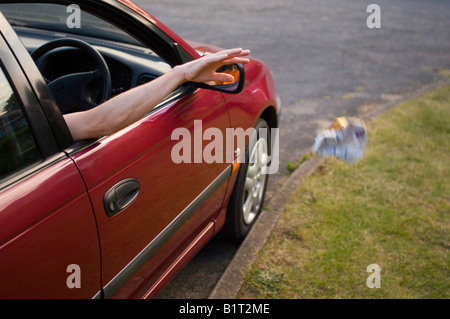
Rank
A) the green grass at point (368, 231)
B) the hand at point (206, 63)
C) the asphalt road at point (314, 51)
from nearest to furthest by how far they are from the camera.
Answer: the hand at point (206, 63), the green grass at point (368, 231), the asphalt road at point (314, 51)

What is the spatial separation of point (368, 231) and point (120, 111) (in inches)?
84.3

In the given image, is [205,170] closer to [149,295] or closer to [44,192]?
[149,295]

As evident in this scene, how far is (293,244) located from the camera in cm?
298

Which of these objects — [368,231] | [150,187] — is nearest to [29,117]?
[150,187]

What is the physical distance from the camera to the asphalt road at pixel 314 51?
175 inches

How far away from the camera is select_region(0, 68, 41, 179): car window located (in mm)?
1400

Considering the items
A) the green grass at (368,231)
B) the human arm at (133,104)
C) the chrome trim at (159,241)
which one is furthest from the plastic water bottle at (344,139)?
the human arm at (133,104)

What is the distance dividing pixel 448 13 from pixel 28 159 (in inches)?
480

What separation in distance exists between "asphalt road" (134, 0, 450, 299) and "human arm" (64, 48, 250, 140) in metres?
1.33

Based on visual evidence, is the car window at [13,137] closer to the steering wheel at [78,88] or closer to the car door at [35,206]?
the car door at [35,206]

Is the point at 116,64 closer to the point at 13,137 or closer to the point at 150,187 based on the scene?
the point at 150,187

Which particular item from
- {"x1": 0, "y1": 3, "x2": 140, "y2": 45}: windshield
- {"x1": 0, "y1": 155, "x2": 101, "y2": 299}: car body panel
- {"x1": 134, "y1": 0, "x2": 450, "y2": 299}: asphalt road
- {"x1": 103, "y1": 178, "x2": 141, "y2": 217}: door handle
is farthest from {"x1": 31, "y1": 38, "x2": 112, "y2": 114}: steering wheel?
{"x1": 134, "y1": 0, "x2": 450, "y2": 299}: asphalt road

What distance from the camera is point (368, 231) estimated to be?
312 centimetres

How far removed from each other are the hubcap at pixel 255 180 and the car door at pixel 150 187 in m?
0.59
